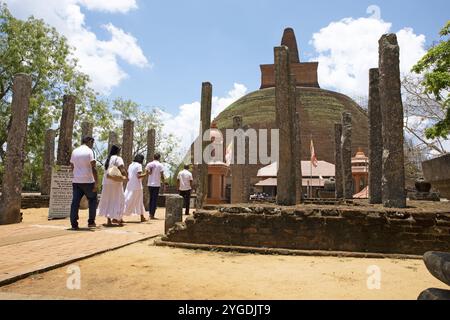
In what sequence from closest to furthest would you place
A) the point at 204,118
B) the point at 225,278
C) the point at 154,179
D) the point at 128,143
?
the point at 225,278, the point at 154,179, the point at 204,118, the point at 128,143

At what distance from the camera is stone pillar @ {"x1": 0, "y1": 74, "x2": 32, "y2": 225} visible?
309 inches

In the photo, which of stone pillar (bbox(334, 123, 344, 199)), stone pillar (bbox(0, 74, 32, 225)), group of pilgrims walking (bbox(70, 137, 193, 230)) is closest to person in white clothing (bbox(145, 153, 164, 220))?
group of pilgrims walking (bbox(70, 137, 193, 230))

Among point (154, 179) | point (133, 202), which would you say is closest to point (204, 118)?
point (154, 179)

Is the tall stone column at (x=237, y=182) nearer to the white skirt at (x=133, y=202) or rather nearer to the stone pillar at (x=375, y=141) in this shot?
the white skirt at (x=133, y=202)

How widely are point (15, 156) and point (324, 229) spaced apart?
656 centimetres

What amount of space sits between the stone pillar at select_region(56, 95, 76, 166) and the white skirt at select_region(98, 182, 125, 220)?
13.2 ft

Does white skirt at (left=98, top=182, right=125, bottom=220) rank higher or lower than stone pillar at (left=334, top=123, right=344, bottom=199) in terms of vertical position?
lower

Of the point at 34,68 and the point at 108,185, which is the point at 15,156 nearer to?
the point at 108,185

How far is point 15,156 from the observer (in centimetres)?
812

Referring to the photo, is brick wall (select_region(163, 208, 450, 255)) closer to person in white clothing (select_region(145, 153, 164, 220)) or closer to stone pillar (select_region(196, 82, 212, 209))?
person in white clothing (select_region(145, 153, 164, 220))

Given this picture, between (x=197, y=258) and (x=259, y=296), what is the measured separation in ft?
5.88

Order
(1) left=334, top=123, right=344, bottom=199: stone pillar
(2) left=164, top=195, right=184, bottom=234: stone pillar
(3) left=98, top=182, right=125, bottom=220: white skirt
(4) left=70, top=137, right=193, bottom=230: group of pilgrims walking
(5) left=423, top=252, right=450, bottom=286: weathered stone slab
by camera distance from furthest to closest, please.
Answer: (1) left=334, top=123, right=344, bottom=199: stone pillar → (3) left=98, top=182, right=125, bottom=220: white skirt → (4) left=70, top=137, right=193, bottom=230: group of pilgrims walking → (2) left=164, top=195, right=184, bottom=234: stone pillar → (5) left=423, top=252, right=450, bottom=286: weathered stone slab
